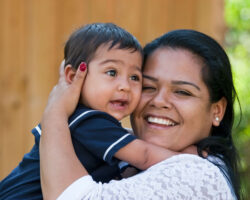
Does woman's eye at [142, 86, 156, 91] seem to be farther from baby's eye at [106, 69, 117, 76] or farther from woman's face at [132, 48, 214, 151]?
baby's eye at [106, 69, 117, 76]

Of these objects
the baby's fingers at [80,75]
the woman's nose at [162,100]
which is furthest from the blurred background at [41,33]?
the baby's fingers at [80,75]

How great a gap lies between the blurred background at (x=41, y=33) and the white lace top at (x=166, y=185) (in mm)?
2457

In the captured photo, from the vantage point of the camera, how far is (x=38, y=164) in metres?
2.59

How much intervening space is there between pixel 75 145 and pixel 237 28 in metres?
9.40

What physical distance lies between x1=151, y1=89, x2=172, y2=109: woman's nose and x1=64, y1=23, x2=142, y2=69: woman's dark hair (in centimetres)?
28

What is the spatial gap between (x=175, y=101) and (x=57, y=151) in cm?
75

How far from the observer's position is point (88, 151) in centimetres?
254

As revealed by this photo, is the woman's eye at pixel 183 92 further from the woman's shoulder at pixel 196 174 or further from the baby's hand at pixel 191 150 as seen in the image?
the woman's shoulder at pixel 196 174

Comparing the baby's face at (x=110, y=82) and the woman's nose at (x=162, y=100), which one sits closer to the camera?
the baby's face at (x=110, y=82)

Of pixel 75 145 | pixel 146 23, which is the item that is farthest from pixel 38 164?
pixel 146 23

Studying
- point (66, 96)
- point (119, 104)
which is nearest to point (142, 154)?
point (119, 104)

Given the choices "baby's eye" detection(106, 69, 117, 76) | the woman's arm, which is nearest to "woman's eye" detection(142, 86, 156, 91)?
"baby's eye" detection(106, 69, 117, 76)

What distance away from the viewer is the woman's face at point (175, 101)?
110 inches

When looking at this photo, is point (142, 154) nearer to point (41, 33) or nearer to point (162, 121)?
point (162, 121)
